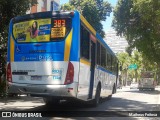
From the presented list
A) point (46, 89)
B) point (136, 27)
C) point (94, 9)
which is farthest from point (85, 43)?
point (94, 9)

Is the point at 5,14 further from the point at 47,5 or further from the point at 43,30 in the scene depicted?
the point at 47,5

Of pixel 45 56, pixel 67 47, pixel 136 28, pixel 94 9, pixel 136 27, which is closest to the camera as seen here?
pixel 67 47

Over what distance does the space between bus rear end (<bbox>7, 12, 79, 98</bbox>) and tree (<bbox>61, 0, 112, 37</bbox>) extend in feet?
98.4

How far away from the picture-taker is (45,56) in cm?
1073

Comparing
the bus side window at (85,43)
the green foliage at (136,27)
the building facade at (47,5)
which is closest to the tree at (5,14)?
the bus side window at (85,43)

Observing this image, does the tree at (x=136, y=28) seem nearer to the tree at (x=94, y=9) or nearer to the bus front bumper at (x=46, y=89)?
the tree at (x=94, y=9)

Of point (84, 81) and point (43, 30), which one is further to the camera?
point (84, 81)

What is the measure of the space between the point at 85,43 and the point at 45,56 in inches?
66.4

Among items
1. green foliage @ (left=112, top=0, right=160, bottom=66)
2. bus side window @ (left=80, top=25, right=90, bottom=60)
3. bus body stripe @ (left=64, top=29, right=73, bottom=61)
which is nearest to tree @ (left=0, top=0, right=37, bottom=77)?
bus side window @ (left=80, top=25, right=90, bottom=60)

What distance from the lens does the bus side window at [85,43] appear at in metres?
11.2

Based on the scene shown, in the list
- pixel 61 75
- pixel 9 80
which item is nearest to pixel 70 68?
pixel 61 75

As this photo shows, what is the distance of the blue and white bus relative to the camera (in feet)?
34.5

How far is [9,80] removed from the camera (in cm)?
1123

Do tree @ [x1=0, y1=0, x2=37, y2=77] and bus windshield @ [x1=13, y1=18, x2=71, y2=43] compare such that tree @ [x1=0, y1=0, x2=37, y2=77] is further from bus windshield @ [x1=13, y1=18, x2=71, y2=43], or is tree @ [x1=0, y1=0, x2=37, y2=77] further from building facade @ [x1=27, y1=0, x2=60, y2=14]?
building facade @ [x1=27, y1=0, x2=60, y2=14]
